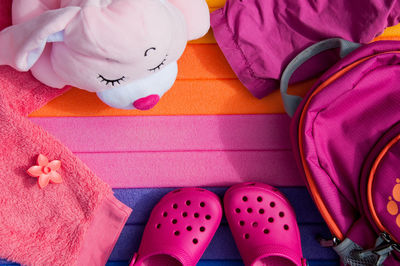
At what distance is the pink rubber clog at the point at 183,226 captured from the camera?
778mm

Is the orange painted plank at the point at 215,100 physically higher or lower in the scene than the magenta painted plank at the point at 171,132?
higher

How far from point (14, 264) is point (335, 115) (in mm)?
807

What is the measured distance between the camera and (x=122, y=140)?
826mm

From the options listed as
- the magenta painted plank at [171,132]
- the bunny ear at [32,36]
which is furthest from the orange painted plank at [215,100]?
the bunny ear at [32,36]

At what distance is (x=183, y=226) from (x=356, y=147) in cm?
41

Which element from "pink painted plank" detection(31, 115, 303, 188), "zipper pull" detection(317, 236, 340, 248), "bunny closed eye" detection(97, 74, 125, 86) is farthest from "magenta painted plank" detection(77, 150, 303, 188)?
"bunny closed eye" detection(97, 74, 125, 86)

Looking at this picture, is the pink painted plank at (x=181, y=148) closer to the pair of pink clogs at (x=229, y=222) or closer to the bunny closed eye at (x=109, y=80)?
the pair of pink clogs at (x=229, y=222)

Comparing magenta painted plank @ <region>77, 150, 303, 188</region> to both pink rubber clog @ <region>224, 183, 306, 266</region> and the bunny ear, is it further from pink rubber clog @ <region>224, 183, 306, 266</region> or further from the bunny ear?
the bunny ear

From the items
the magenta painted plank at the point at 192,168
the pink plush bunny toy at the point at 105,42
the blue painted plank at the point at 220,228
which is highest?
the pink plush bunny toy at the point at 105,42

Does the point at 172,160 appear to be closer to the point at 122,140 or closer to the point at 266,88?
the point at 122,140

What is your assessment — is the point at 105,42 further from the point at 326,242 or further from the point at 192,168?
the point at 326,242

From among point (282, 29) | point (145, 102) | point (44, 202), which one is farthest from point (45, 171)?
point (282, 29)

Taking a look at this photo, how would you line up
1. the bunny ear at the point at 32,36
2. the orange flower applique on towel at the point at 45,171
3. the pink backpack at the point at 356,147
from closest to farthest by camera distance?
the bunny ear at the point at 32,36 < the pink backpack at the point at 356,147 < the orange flower applique on towel at the point at 45,171

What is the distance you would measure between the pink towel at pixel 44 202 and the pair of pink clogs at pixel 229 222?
99 mm
